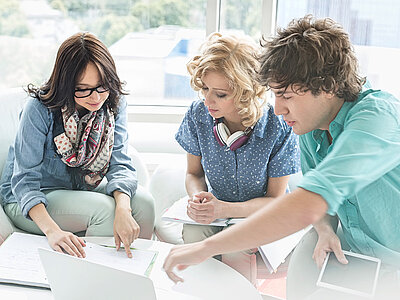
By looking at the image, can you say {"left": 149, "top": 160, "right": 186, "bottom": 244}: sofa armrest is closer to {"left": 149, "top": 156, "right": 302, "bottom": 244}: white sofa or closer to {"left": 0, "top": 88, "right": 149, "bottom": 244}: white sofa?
{"left": 149, "top": 156, "right": 302, "bottom": 244}: white sofa

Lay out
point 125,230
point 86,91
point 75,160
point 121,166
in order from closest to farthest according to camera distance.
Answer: point 125,230 < point 86,91 < point 75,160 < point 121,166

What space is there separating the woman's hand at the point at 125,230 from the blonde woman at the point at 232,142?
0.62ft

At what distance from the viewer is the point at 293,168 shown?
1.82 meters

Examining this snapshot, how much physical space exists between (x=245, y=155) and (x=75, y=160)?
602mm

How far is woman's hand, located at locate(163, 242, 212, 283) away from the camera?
1073 millimetres

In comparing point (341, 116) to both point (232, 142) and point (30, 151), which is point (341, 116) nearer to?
point (232, 142)

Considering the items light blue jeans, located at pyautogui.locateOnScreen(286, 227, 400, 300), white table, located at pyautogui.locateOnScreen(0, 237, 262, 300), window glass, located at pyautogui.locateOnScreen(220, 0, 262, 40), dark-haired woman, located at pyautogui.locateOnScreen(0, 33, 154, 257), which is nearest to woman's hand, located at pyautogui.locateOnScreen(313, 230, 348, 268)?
light blue jeans, located at pyautogui.locateOnScreen(286, 227, 400, 300)

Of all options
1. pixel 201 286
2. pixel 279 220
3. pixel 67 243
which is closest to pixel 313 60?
pixel 279 220

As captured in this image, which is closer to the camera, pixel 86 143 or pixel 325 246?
pixel 325 246

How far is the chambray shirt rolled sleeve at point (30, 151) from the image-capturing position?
1779 mm

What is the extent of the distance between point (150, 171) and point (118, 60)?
64 centimetres

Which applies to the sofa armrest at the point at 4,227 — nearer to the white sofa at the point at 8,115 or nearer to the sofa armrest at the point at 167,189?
the white sofa at the point at 8,115

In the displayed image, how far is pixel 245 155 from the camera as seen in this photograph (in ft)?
5.91

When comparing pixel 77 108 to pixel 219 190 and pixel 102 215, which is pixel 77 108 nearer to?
pixel 102 215
